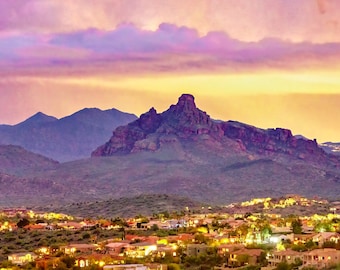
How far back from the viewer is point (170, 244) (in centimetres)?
8325

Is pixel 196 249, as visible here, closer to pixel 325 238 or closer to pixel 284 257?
pixel 284 257

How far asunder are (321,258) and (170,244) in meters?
18.0

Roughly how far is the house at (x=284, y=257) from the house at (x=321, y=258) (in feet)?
2.43

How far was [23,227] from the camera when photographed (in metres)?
106

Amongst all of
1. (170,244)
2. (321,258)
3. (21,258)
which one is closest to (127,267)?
(21,258)

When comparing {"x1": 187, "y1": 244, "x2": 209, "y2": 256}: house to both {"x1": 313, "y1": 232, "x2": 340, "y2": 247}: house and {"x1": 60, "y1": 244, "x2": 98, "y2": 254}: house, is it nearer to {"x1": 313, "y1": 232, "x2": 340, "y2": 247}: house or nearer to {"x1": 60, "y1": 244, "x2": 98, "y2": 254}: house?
{"x1": 60, "y1": 244, "x2": 98, "y2": 254}: house

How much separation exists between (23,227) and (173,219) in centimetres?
1803

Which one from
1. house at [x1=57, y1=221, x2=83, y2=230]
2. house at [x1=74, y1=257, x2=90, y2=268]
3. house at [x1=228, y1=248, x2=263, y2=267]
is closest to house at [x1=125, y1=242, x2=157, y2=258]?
house at [x1=74, y1=257, x2=90, y2=268]

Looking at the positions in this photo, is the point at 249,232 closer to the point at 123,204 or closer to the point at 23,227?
the point at 23,227

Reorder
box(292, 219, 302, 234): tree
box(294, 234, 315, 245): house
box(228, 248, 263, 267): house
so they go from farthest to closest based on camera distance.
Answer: box(292, 219, 302, 234): tree, box(294, 234, 315, 245): house, box(228, 248, 263, 267): house

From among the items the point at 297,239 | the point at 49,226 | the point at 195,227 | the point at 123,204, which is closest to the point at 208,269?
the point at 297,239

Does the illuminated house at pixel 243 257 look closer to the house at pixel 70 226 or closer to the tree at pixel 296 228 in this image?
the tree at pixel 296 228

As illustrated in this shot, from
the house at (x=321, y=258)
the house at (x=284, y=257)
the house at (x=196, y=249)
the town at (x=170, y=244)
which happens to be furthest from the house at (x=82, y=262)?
the house at (x=321, y=258)

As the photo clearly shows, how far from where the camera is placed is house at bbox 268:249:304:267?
2744 inches
